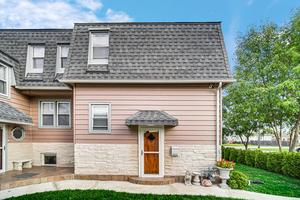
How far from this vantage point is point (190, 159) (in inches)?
338

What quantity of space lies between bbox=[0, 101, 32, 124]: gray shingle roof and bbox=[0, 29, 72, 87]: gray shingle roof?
1.25 metres

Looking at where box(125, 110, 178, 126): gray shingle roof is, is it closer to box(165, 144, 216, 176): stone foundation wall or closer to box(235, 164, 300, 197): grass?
box(165, 144, 216, 176): stone foundation wall

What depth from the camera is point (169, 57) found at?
9211 millimetres

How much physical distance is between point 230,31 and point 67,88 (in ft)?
42.6

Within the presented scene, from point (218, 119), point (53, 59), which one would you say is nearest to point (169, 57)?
point (218, 119)

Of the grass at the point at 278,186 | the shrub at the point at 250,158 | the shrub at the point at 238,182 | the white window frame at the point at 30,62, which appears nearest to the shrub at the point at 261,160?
the shrub at the point at 250,158

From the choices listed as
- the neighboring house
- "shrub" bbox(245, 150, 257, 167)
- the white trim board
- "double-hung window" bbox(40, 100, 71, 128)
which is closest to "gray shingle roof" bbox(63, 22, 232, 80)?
the neighboring house

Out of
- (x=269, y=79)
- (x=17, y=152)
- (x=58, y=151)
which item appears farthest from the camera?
(x=269, y=79)

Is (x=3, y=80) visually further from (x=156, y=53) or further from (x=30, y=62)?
(x=156, y=53)

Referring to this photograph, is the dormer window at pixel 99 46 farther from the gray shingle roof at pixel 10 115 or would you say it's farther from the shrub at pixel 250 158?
the shrub at pixel 250 158

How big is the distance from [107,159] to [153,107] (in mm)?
2588

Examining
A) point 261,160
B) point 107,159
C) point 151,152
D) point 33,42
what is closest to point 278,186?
point 261,160

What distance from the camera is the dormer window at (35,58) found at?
10539mm

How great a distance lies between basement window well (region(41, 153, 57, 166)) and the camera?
419 inches
